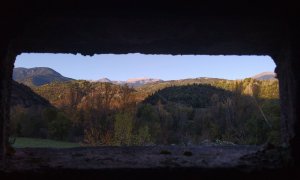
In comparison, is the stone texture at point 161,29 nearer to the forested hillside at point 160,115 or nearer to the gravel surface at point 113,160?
the gravel surface at point 113,160

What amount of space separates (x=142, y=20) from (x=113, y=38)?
48 cm

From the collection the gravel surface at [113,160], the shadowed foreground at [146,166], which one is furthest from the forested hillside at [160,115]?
the shadowed foreground at [146,166]

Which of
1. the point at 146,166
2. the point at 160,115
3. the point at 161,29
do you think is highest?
the point at 161,29

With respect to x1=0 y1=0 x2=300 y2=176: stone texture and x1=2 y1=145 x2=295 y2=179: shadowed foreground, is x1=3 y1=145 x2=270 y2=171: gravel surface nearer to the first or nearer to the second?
x1=2 y1=145 x2=295 y2=179: shadowed foreground

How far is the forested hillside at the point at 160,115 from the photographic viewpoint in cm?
1573

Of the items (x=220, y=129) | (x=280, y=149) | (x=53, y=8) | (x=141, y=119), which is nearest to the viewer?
(x=53, y=8)

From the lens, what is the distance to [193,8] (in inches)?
96.8

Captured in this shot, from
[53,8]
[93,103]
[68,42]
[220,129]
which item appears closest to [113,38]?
[68,42]

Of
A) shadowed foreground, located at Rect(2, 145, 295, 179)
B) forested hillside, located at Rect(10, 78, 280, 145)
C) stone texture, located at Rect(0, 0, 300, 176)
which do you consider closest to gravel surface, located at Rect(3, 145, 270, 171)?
shadowed foreground, located at Rect(2, 145, 295, 179)

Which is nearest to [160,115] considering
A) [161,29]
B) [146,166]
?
[161,29]

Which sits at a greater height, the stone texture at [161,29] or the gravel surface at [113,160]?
the stone texture at [161,29]

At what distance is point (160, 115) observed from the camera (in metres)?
19.3

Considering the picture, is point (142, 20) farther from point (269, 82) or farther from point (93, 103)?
point (269, 82)

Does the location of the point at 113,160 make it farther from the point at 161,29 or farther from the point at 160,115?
the point at 160,115
